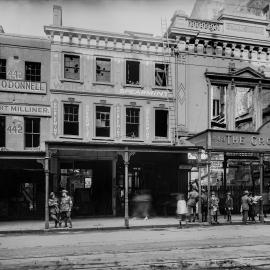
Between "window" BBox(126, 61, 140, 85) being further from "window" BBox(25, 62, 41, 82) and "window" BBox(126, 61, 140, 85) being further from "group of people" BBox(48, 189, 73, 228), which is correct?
"group of people" BBox(48, 189, 73, 228)

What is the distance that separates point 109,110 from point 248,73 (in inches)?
326

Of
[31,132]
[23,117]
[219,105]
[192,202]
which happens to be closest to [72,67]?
[23,117]

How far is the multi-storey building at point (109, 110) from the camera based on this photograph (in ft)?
70.5

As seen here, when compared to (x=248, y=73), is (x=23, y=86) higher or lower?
lower

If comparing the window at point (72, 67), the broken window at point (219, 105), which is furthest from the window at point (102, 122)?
the broken window at point (219, 105)

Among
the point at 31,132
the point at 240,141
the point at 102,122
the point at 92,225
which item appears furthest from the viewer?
the point at 102,122

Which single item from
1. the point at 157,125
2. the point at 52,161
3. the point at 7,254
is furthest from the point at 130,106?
the point at 7,254

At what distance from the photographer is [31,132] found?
68.9 ft

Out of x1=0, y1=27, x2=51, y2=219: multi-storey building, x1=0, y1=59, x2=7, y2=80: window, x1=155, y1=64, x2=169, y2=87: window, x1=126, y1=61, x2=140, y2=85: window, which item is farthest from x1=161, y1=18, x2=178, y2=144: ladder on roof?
x1=0, y1=59, x2=7, y2=80: window

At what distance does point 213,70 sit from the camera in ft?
75.8

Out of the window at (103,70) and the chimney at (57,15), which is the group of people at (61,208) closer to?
the window at (103,70)

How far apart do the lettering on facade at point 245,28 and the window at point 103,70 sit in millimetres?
7347

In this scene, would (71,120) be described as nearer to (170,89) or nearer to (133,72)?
(133,72)

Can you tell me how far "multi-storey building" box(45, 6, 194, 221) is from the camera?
21500 mm
